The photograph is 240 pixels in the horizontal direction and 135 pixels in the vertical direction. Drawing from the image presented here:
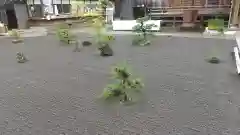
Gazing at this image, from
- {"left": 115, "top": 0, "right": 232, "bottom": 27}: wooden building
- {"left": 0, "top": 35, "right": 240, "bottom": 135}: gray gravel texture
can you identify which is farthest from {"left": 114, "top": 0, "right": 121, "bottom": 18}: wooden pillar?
{"left": 0, "top": 35, "right": 240, "bottom": 135}: gray gravel texture

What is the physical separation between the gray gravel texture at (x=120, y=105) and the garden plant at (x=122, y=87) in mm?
151

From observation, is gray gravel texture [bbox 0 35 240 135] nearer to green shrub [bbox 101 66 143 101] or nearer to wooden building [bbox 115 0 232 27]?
green shrub [bbox 101 66 143 101]

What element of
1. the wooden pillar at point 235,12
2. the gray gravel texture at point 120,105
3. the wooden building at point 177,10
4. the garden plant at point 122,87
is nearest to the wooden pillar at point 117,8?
the wooden building at point 177,10

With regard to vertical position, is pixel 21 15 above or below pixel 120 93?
above

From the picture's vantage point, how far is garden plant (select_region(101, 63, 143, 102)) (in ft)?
9.49

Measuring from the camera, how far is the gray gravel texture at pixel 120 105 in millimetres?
2404

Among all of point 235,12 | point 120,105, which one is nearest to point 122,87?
point 120,105

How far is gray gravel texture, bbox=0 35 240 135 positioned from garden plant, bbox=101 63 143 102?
0.50 ft

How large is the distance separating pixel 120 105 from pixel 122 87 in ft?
0.82

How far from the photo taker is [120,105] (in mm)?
2797

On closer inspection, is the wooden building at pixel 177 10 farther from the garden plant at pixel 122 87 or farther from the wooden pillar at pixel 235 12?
the garden plant at pixel 122 87

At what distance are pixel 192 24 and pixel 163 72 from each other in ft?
15.9

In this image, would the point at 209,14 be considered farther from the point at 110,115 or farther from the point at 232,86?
the point at 110,115

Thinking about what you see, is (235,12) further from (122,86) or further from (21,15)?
(21,15)
